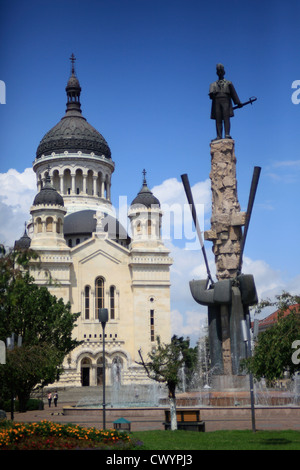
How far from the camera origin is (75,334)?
56.8 meters

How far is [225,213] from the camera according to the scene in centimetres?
2842

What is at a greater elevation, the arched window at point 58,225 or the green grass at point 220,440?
the arched window at point 58,225

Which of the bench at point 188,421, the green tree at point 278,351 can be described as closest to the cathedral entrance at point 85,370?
the bench at point 188,421

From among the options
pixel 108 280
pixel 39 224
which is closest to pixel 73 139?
pixel 39 224

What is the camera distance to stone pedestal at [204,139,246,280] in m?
27.9

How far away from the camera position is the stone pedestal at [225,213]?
27938 millimetres

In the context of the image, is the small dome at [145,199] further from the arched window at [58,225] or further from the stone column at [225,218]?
the stone column at [225,218]

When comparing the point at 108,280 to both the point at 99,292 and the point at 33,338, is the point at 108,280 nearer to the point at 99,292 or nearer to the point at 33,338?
the point at 99,292

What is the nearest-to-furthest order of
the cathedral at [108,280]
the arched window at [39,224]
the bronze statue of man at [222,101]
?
1. the bronze statue of man at [222,101]
2. the cathedral at [108,280]
3. the arched window at [39,224]

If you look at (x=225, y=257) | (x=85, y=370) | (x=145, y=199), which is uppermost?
(x=145, y=199)

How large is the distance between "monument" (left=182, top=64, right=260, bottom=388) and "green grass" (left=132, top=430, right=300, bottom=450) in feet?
29.7

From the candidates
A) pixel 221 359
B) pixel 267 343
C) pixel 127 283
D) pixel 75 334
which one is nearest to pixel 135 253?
pixel 127 283

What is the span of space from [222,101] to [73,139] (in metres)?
42.3

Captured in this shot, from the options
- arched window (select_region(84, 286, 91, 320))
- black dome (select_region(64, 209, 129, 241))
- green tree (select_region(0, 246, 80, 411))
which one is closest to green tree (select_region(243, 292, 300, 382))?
green tree (select_region(0, 246, 80, 411))
